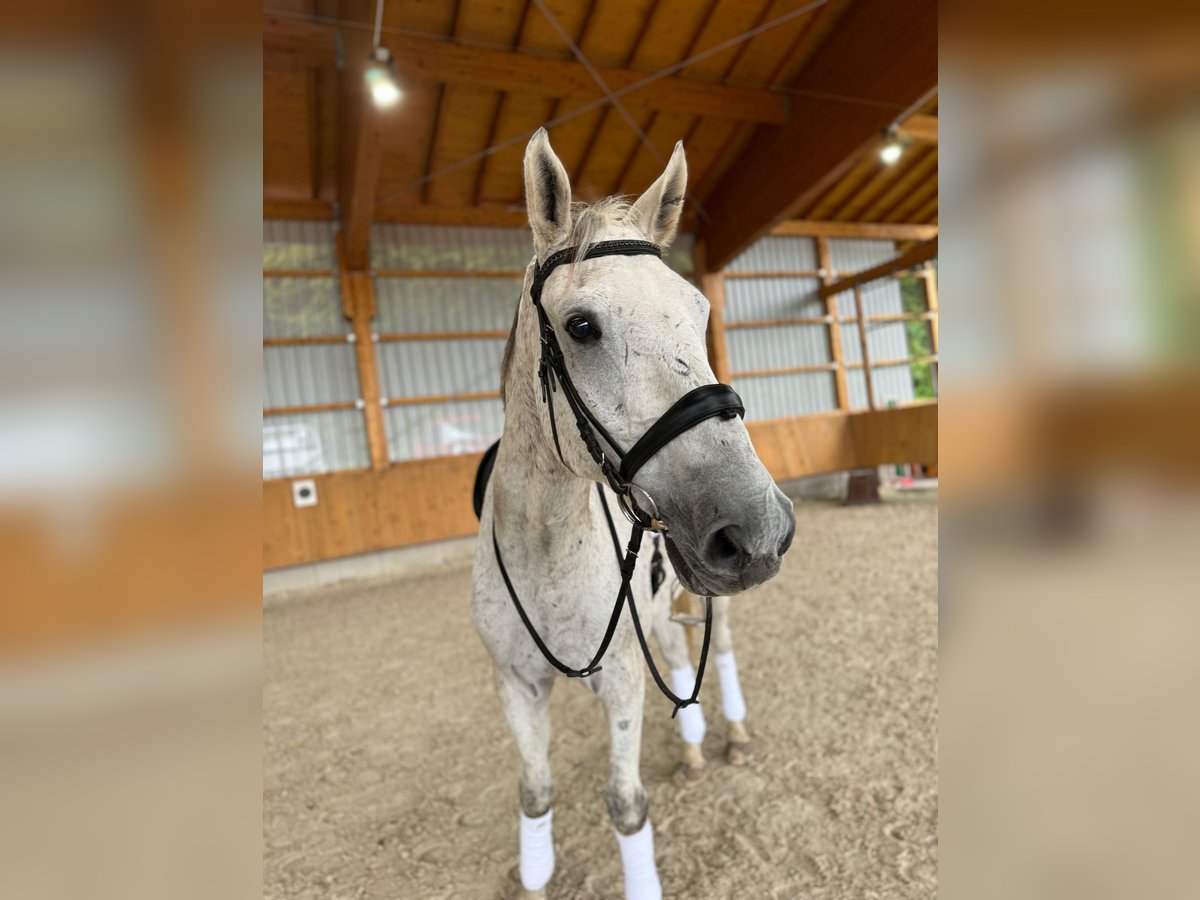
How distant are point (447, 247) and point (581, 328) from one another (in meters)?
9.68

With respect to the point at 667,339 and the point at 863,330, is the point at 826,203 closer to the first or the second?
the point at 863,330

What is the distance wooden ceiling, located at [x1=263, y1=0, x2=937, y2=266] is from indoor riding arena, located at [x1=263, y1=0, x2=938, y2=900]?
0.05 metres

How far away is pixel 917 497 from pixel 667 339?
34.2ft

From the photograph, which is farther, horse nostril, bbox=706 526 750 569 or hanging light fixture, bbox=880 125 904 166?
hanging light fixture, bbox=880 125 904 166

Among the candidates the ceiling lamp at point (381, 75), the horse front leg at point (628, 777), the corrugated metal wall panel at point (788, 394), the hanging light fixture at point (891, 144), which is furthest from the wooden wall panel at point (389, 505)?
the horse front leg at point (628, 777)

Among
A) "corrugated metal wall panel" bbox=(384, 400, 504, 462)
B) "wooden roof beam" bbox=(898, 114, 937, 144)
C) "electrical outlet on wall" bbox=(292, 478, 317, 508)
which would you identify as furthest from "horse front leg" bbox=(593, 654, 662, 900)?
"wooden roof beam" bbox=(898, 114, 937, 144)

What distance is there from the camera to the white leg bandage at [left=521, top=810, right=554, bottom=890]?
189cm

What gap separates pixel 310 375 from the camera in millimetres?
9062

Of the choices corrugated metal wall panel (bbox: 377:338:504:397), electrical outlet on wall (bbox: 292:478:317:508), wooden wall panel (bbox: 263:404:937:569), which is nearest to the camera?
wooden wall panel (bbox: 263:404:937:569)

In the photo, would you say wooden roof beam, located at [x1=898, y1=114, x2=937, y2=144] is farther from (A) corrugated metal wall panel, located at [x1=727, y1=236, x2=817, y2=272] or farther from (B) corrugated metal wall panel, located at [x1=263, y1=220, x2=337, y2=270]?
(B) corrugated metal wall panel, located at [x1=263, y1=220, x2=337, y2=270]

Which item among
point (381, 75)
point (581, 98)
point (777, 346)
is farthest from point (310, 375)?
point (777, 346)

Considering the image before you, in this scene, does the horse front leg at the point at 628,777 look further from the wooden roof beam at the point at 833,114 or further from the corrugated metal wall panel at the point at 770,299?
the corrugated metal wall panel at the point at 770,299

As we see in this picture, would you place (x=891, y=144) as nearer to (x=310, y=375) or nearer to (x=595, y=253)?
(x=595, y=253)
